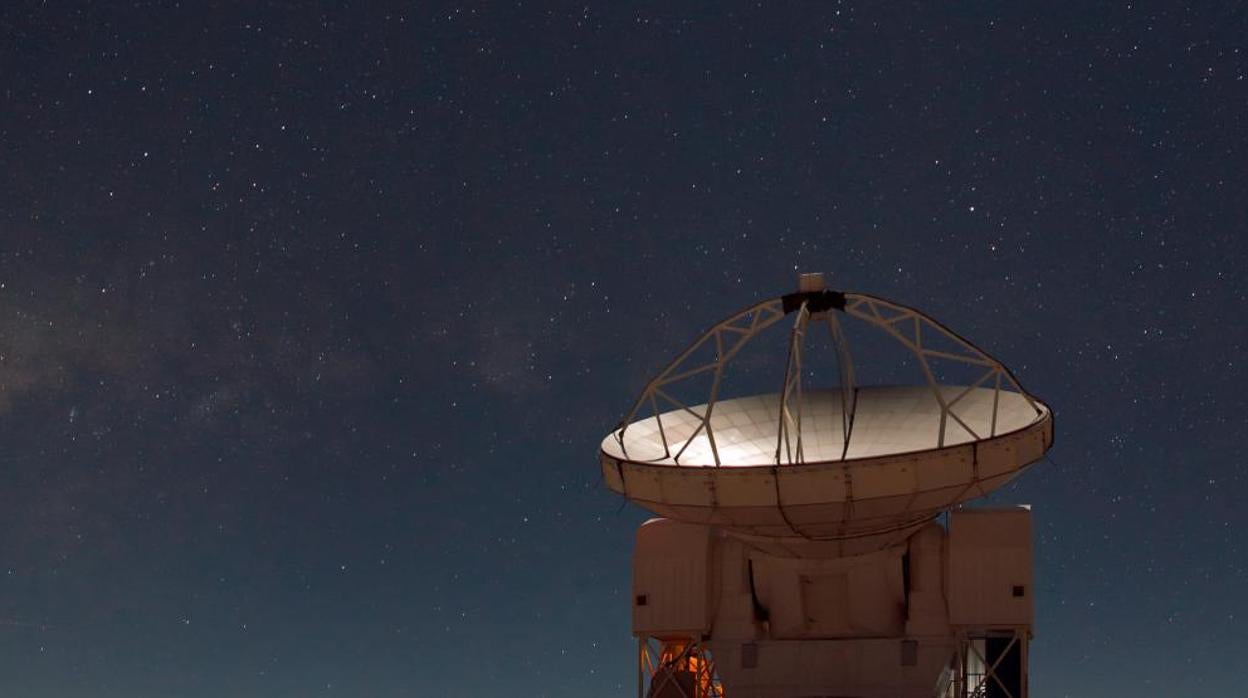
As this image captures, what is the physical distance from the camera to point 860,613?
2922 cm

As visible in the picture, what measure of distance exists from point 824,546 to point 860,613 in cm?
199

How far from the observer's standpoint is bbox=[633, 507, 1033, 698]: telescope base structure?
28.7m

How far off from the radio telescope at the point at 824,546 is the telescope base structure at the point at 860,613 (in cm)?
3

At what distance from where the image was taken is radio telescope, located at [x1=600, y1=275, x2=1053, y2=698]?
2641 cm

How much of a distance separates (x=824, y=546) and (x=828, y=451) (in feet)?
7.55

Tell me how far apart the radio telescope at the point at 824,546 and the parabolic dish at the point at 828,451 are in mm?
43

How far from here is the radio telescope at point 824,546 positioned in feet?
86.6

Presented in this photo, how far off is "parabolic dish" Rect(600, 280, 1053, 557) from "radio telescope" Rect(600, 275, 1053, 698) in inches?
1.7

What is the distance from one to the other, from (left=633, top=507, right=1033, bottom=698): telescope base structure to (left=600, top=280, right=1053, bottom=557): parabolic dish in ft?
3.39

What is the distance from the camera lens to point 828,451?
29.7 m

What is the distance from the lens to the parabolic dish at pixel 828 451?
2527cm

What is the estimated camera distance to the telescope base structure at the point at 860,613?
2873cm

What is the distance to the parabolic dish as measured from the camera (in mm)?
→ 25266

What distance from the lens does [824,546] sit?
92.0 ft
